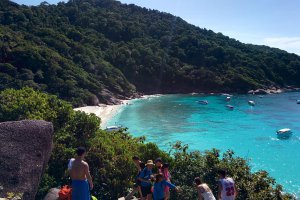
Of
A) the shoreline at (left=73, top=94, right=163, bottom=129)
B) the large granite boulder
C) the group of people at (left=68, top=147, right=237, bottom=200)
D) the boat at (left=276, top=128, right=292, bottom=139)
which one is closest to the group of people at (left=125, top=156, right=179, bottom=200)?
the group of people at (left=68, top=147, right=237, bottom=200)

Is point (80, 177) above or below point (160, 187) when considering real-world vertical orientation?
above

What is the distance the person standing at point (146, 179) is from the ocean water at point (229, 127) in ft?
63.7

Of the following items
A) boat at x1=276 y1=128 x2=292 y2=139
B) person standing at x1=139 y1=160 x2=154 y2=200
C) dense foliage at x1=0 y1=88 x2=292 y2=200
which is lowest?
boat at x1=276 y1=128 x2=292 y2=139

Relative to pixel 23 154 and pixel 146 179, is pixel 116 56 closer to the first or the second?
pixel 23 154

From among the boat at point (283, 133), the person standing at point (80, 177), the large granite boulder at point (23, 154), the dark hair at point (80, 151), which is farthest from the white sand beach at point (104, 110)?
the dark hair at point (80, 151)

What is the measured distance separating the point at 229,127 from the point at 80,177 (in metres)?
44.4

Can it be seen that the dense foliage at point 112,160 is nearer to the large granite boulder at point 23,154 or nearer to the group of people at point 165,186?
the large granite boulder at point 23,154

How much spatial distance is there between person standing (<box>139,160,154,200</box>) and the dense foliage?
278 centimetres

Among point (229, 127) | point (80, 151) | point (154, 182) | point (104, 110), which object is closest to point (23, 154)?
point (80, 151)

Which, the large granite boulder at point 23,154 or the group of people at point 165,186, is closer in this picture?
the group of people at point 165,186

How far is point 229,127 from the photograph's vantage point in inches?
1955

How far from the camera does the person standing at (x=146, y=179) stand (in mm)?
9107

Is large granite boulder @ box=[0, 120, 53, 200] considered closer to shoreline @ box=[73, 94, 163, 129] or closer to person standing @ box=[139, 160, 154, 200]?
person standing @ box=[139, 160, 154, 200]

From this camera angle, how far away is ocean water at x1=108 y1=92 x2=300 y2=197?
3380 centimetres
